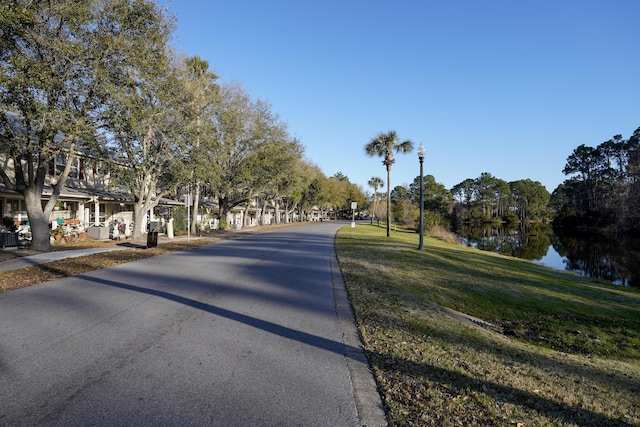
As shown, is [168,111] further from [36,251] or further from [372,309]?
[372,309]

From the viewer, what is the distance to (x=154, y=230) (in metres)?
17.3

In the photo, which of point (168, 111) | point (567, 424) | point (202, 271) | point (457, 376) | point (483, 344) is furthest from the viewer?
point (168, 111)

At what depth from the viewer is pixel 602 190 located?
2689 inches

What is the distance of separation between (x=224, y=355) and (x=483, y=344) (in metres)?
3.74

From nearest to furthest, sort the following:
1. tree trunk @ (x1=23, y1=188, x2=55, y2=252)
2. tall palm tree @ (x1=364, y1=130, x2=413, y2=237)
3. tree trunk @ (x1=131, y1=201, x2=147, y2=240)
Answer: tree trunk @ (x1=23, y1=188, x2=55, y2=252), tree trunk @ (x1=131, y1=201, x2=147, y2=240), tall palm tree @ (x1=364, y1=130, x2=413, y2=237)

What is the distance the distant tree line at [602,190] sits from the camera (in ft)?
158

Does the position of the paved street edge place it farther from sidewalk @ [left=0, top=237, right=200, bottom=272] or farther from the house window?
the house window

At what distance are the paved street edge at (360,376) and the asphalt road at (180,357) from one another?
17mm

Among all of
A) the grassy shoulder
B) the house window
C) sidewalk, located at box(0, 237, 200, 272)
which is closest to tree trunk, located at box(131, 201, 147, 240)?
the house window

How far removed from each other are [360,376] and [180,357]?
6.97 ft

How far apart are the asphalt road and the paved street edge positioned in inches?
0.7

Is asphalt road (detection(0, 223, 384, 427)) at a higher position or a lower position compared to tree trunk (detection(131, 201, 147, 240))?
lower

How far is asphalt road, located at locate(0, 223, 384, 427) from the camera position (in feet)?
10.9

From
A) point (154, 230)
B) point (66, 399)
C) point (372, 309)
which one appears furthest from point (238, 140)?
point (66, 399)
